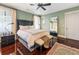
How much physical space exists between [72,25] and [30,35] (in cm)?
88

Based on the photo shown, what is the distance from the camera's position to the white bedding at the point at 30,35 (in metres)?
1.93

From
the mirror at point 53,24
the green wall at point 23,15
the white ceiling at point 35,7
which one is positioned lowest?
the mirror at point 53,24

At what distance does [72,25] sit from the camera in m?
1.96

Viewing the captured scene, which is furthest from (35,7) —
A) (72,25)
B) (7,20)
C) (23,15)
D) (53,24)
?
(72,25)

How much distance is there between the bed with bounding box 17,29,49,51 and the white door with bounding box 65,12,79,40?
55 centimetres

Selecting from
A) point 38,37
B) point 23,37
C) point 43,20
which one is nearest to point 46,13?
point 43,20

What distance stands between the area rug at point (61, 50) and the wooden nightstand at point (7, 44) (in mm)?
766

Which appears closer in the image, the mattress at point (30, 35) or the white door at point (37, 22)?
the mattress at point (30, 35)

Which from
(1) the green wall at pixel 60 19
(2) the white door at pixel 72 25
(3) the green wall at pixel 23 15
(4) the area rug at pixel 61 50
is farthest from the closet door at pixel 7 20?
(2) the white door at pixel 72 25

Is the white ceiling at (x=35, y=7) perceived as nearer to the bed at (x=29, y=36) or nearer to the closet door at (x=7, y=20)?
the closet door at (x=7, y=20)

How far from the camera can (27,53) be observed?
198cm

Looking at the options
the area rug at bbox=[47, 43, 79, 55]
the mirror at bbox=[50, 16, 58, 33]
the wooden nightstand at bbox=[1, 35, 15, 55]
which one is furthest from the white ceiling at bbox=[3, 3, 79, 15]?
the area rug at bbox=[47, 43, 79, 55]

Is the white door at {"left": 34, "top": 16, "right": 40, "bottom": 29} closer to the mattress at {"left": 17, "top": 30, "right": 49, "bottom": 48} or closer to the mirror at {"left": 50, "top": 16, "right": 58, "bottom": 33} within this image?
the mattress at {"left": 17, "top": 30, "right": 49, "bottom": 48}
